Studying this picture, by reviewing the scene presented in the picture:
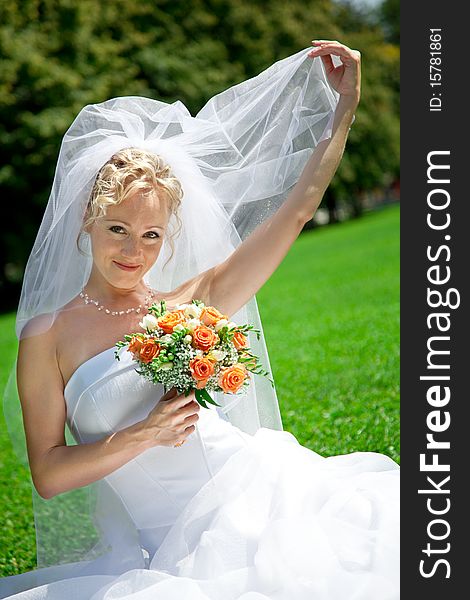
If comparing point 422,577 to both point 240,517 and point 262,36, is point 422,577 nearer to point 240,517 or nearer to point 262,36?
point 240,517

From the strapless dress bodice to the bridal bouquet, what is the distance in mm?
273

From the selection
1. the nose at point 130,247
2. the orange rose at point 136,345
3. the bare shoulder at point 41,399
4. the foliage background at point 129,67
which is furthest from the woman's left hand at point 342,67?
the foliage background at point 129,67

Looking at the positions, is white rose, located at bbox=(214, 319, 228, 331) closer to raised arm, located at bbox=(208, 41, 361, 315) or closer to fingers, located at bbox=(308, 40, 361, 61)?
raised arm, located at bbox=(208, 41, 361, 315)

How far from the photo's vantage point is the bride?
10.8 feet

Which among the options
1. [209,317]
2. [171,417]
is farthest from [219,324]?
[171,417]

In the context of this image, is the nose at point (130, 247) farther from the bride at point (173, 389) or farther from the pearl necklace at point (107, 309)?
the pearl necklace at point (107, 309)

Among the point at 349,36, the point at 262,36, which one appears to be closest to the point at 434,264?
the point at 262,36

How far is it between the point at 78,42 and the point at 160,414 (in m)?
26.5

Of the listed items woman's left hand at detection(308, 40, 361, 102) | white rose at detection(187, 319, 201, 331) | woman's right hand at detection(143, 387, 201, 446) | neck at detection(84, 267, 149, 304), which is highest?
woman's left hand at detection(308, 40, 361, 102)

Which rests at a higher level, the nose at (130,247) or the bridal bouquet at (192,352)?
the nose at (130,247)

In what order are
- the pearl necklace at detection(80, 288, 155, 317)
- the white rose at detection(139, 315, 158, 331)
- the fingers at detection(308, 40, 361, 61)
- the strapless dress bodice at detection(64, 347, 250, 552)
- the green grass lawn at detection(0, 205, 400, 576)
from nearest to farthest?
the white rose at detection(139, 315, 158, 331) → the strapless dress bodice at detection(64, 347, 250, 552) → the pearl necklace at detection(80, 288, 155, 317) → the fingers at detection(308, 40, 361, 61) → the green grass lawn at detection(0, 205, 400, 576)

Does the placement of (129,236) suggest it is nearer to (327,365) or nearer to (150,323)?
(150,323)

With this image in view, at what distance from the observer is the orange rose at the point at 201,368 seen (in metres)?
3.21

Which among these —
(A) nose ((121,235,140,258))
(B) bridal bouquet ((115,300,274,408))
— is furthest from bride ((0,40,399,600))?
(B) bridal bouquet ((115,300,274,408))
